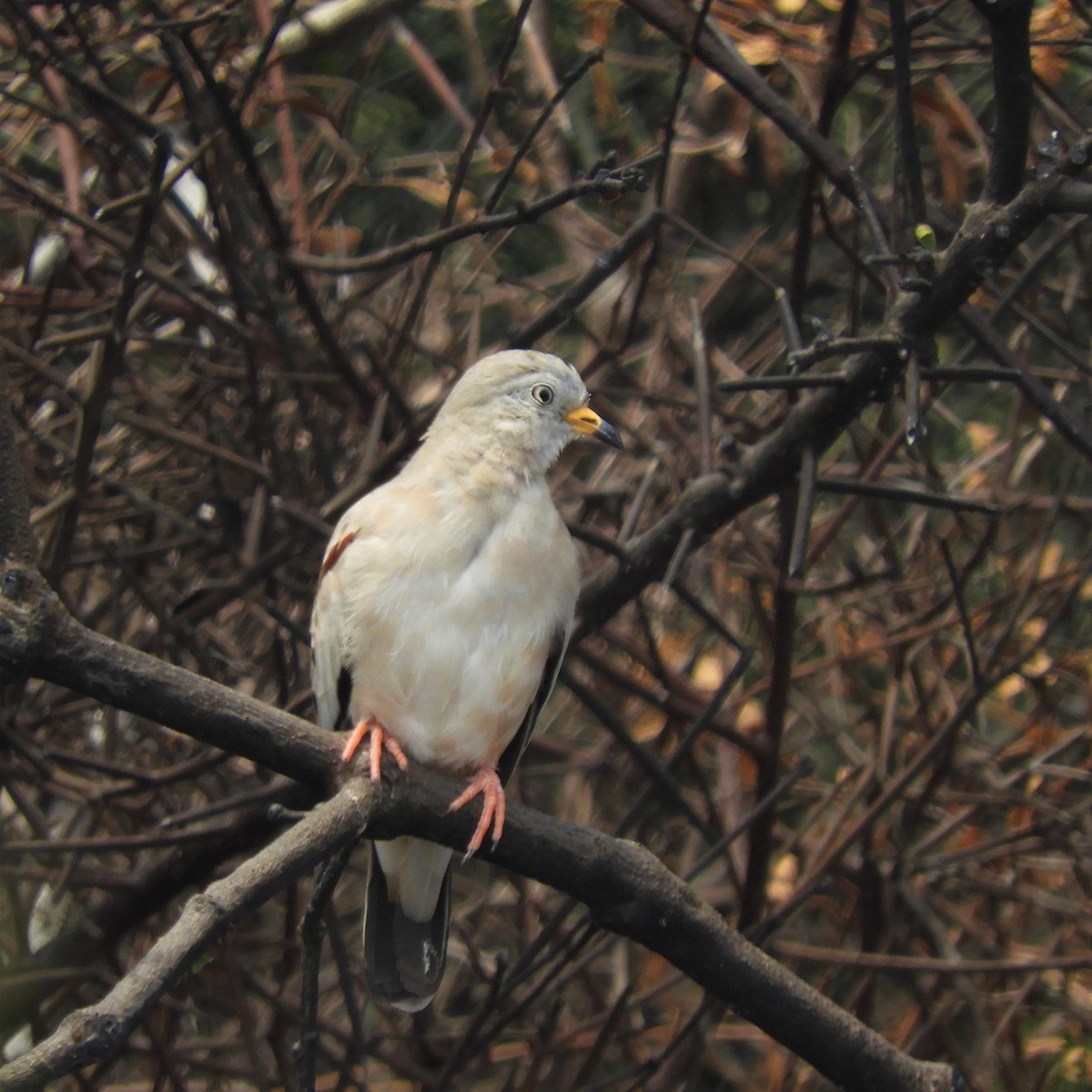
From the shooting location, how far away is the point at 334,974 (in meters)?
4.44

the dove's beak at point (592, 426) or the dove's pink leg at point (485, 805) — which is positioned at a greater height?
the dove's beak at point (592, 426)

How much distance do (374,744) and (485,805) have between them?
296 millimetres

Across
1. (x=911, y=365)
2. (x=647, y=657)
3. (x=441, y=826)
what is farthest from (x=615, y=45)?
(x=441, y=826)

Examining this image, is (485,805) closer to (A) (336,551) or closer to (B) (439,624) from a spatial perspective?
→ (B) (439,624)

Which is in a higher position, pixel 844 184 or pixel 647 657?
pixel 844 184

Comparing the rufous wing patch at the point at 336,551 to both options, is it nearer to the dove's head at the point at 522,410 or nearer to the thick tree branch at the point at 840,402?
the dove's head at the point at 522,410

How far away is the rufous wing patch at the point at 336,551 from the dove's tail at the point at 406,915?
70cm

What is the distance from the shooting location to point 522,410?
330 cm

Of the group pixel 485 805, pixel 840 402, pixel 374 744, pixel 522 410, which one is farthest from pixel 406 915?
pixel 840 402

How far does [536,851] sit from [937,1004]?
2.05 m

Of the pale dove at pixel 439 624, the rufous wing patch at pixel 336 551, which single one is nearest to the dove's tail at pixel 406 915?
the pale dove at pixel 439 624

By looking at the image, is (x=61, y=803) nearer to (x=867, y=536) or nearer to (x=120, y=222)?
(x=120, y=222)

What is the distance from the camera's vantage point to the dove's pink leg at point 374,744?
2371mm

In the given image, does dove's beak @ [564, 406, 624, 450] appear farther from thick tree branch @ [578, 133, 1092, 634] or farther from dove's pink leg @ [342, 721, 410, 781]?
dove's pink leg @ [342, 721, 410, 781]
